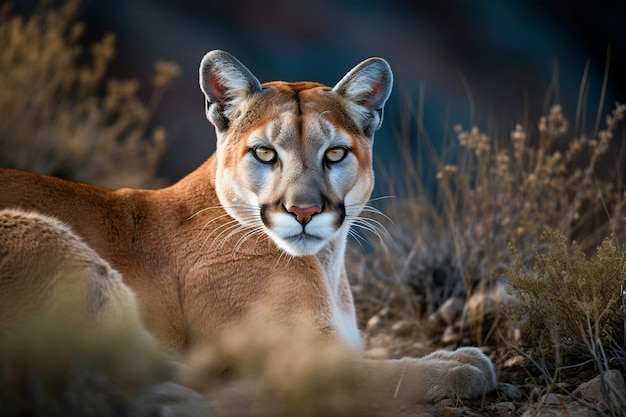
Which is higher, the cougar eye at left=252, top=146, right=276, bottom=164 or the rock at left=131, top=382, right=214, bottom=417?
the cougar eye at left=252, top=146, right=276, bottom=164

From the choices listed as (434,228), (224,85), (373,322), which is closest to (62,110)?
(434,228)

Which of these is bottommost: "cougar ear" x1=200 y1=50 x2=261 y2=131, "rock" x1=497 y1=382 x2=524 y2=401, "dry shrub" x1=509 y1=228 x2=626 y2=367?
"rock" x1=497 y1=382 x2=524 y2=401

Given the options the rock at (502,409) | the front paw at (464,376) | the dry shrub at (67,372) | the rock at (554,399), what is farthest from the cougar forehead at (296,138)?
the rock at (554,399)

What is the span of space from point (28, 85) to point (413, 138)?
11.1 ft

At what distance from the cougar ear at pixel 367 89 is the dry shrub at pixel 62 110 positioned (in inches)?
134

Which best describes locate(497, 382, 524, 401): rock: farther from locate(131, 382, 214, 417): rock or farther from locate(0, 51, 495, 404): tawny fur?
locate(131, 382, 214, 417): rock

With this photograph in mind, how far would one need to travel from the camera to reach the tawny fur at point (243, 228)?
3.24 meters

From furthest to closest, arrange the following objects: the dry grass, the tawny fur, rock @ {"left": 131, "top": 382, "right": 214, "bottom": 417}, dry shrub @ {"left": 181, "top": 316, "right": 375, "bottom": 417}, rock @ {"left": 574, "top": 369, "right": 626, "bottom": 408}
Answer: the tawny fur < the dry grass < rock @ {"left": 574, "top": 369, "right": 626, "bottom": 408} < dry shrub @ {"left": 181, "top": 316, "right": 375, "bottom": 417} < rock @ {"left": 131, "top": 382, "right": 214, "bottom": 417}

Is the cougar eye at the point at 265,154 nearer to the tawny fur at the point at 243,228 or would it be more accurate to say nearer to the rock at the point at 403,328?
the tawny fur at the point at 243,228

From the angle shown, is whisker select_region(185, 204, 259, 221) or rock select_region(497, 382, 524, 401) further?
whisker select_region(185, 204, 259, 221)

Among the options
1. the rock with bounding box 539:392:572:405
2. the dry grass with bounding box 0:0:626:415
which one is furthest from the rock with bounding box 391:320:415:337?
the rock with bounding box 539:392:572:405

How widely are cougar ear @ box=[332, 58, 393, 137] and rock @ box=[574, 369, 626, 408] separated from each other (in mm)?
1569

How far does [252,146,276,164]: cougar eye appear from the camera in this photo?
3.58m

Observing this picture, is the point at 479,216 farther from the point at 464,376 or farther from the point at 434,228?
the point at 464,376
